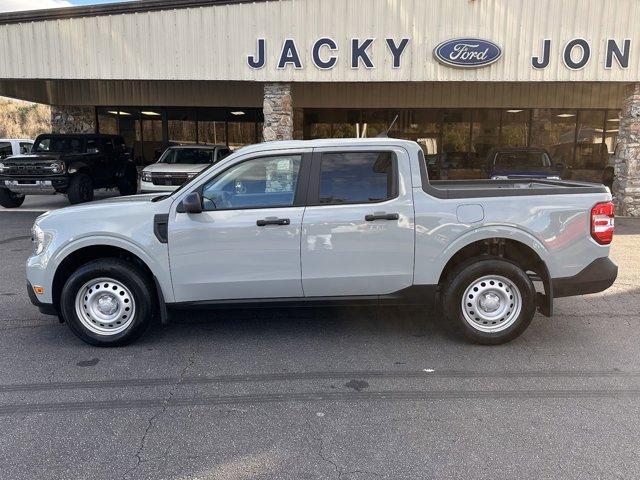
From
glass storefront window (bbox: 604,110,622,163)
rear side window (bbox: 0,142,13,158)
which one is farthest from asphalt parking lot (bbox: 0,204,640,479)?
rear side window (bbox: 0,142,13,158)

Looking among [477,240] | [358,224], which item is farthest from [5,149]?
[477,240]

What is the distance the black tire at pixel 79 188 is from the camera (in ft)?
44.8

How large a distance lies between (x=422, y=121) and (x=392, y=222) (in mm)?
15320

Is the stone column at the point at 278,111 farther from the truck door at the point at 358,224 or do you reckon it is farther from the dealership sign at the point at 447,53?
the truck door at the point at 358,224

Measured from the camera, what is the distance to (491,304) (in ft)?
15.3

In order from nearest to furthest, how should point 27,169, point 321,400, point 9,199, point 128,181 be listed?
point 321,400 → point 27,169 → point 9,199 → point 128,181

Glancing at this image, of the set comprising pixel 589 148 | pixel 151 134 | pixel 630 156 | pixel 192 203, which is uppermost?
pixel 151 134

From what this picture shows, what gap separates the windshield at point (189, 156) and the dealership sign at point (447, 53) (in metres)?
2.67

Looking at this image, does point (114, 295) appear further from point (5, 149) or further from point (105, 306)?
point (5, 149)

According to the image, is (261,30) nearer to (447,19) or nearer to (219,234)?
(447,19)

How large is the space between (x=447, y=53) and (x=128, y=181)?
1020cm

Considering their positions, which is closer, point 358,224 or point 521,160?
point 358,224

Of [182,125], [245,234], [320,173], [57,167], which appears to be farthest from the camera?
[182,125]

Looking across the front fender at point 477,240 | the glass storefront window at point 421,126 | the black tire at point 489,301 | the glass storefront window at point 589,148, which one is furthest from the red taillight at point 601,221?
the glass storefront window at point 589,148
